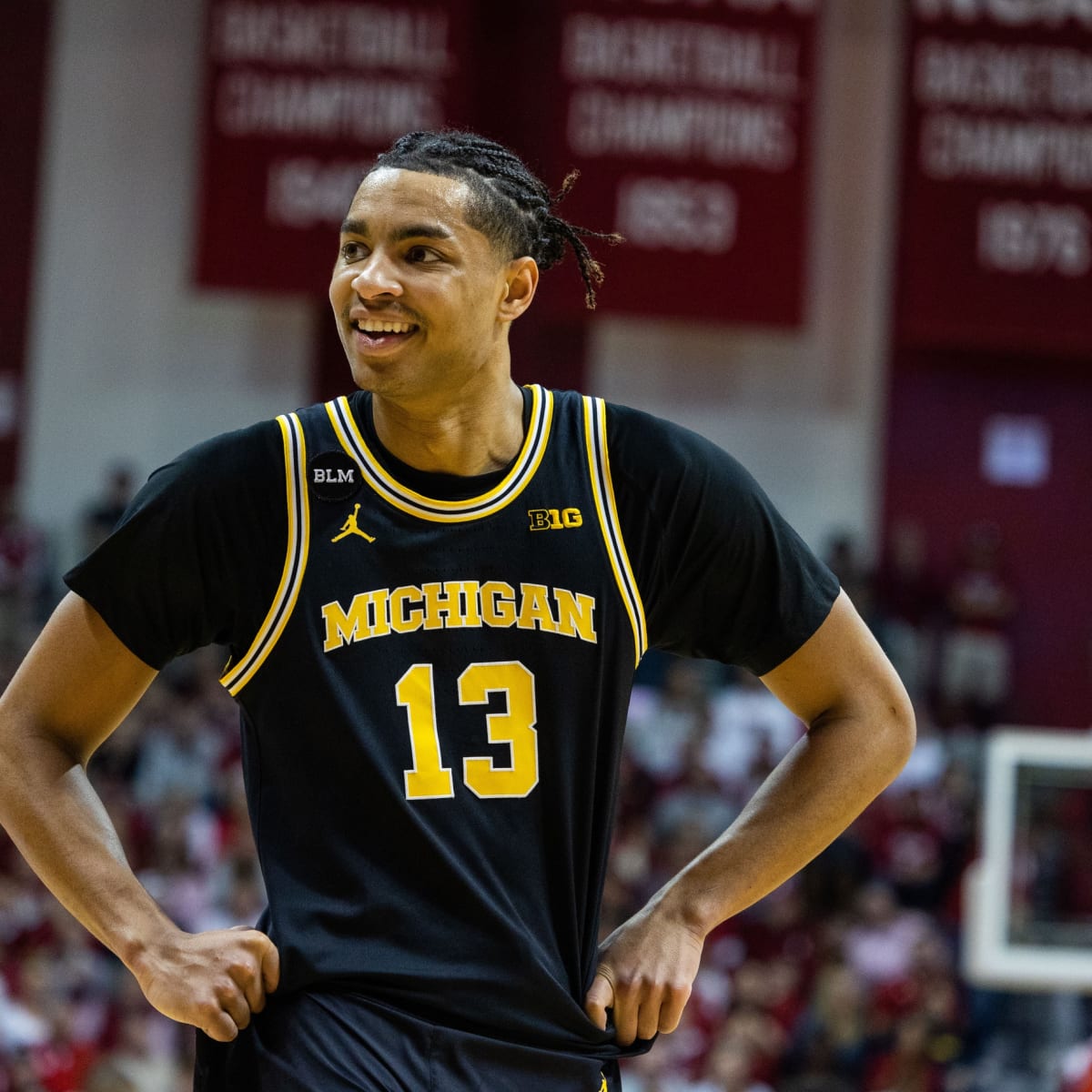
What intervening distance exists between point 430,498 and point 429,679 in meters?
0.27

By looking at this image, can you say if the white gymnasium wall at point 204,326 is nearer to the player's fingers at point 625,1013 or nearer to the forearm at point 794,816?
the forearm at point 794,816

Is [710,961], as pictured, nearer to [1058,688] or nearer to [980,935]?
[980,935]

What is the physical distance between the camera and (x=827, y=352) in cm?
1482

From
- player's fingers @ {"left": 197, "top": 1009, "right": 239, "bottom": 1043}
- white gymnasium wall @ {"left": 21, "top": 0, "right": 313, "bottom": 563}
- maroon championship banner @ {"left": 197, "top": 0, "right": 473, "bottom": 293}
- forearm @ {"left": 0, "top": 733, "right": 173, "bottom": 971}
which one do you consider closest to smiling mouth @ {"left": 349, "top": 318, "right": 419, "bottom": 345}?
forearm @ {"left": 0, "top": 733, "right": 173, "bottom": 971}

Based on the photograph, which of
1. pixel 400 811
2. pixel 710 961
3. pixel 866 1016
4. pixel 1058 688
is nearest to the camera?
pixel 400 811

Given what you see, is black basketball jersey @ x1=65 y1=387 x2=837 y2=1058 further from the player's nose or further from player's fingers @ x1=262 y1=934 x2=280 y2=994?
the player's nose

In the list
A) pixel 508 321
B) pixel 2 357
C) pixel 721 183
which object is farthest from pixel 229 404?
pixel 508 321

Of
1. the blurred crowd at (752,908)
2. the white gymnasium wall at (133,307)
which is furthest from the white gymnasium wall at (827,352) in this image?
the white gymnasium wall at (133,307)

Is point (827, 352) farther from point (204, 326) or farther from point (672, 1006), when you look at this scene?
point (672, 1006)

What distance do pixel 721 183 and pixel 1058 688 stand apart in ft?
16.1

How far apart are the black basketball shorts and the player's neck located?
77 centimetres

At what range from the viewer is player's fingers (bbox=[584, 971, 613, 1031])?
2.57 m

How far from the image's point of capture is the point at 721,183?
518 inches

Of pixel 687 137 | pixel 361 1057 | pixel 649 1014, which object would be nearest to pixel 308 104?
pixel 687 137
